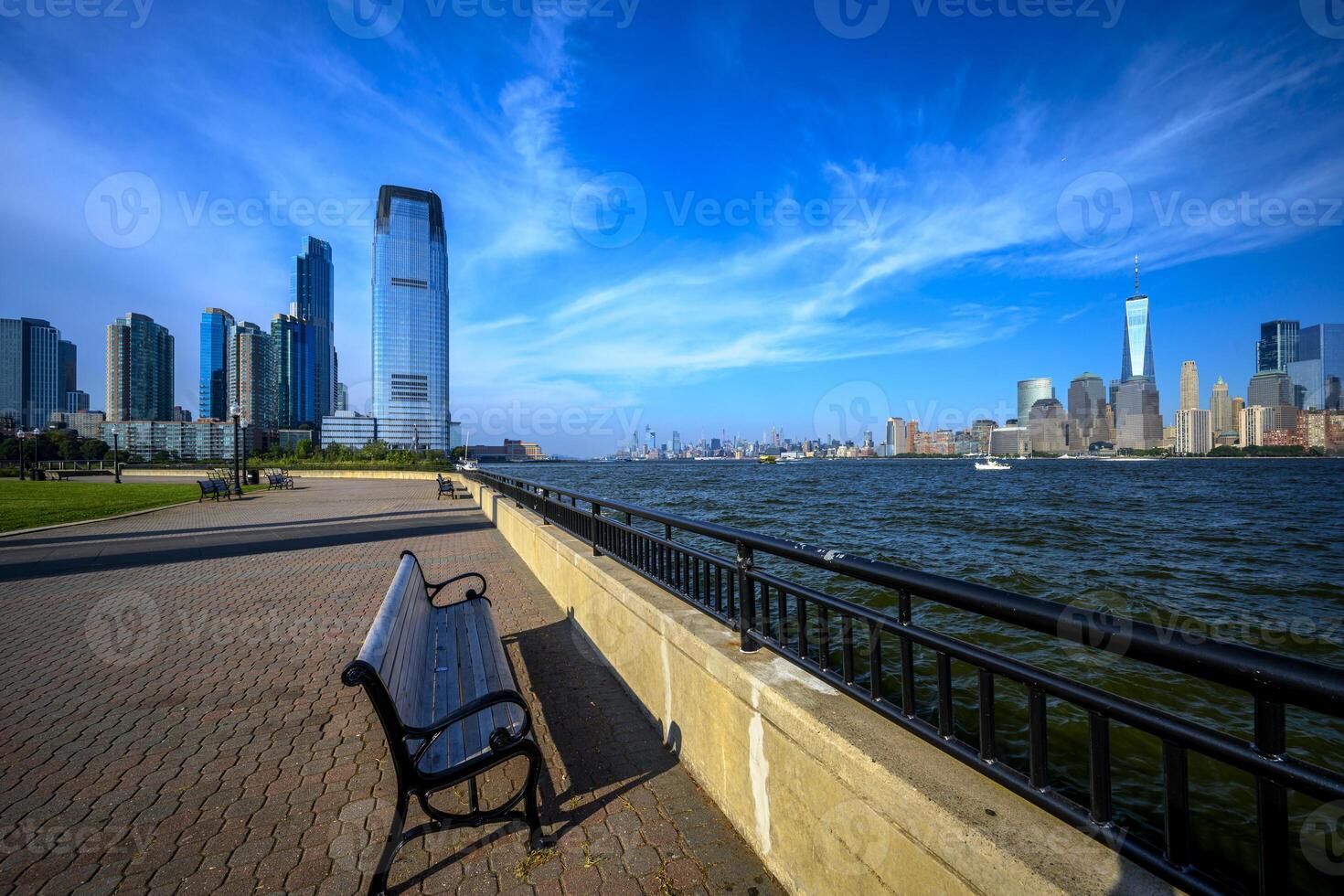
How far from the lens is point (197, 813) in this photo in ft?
10.7

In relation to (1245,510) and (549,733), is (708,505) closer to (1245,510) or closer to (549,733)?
(549,733)

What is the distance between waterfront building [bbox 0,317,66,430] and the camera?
Result: 13212 cm

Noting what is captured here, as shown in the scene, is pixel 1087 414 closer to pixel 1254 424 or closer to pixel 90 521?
pixel 1254 424

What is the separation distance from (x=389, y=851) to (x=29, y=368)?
197m

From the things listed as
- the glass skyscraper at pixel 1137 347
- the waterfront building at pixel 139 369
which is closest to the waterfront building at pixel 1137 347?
the glass skyscraper at pixel 1137 347

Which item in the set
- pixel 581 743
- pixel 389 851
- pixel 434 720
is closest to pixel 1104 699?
pixel 389 851

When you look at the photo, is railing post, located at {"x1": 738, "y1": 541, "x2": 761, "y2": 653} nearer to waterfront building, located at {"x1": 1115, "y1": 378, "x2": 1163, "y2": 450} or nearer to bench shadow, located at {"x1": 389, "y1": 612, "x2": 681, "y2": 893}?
bench shadow, located at {"x1": 389, "y1": 612, "x2": 681, "y2": 893}

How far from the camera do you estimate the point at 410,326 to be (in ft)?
482

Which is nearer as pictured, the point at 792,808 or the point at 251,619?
the point at 792,808

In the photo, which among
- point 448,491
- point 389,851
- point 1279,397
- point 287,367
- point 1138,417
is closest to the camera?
point 389,851

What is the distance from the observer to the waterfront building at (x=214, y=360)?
137000 millimetres

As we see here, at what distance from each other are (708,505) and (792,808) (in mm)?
21257

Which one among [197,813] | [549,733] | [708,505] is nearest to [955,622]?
[549,733]

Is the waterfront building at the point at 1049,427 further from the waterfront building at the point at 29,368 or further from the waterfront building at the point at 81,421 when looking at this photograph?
the waterfront building at the point at 29,368
